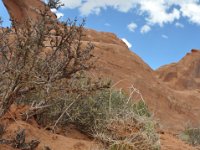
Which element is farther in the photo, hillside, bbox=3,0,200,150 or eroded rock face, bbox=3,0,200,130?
eroded rock face, bbox=3,0,200,130

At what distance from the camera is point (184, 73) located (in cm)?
5553

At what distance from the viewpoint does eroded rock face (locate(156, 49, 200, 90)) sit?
179ft

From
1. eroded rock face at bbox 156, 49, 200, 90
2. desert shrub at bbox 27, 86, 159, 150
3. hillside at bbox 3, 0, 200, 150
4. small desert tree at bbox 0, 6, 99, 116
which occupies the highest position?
eroded rock face at bbox 156, 49, 200, 90

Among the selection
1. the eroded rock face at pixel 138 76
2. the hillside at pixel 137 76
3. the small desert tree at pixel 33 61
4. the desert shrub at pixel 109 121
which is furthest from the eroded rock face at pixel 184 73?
the small desert tree at pixel 33 61

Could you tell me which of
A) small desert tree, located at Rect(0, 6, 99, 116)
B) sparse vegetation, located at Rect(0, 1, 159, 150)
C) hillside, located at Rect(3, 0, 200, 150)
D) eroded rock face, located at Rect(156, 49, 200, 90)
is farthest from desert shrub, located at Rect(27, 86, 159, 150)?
eroded rock face, located at Rect(156, 49, 200, 90)

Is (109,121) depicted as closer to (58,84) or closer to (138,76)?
(58,84)

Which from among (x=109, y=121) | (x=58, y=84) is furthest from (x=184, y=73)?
(x=58, y=84)

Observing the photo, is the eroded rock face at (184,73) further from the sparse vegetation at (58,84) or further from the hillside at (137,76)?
the sparse vegetation at (58,84)

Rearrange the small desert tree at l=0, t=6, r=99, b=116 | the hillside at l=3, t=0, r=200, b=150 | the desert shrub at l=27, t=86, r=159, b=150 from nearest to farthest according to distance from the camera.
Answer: the small desert tree at l=0, t=6, r=99, b=116 → the desert shrub at l=27, t=86, r=159, b=150 → the hillside at l=3, t=0, r=200, b=150

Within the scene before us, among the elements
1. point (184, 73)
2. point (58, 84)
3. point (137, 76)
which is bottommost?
point (58, 84)

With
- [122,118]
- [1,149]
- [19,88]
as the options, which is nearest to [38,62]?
[19,88]

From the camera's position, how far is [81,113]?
314 inches

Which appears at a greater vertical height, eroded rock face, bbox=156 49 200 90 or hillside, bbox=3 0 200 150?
eroded rock face, bbox=156 49 200 90

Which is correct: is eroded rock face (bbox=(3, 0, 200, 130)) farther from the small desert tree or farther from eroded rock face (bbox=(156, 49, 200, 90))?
the small desert tree
